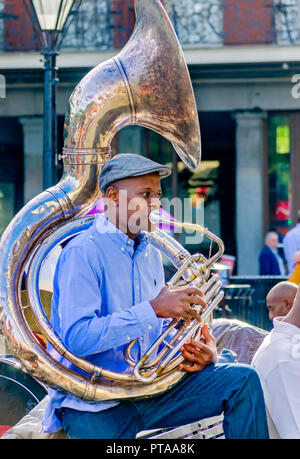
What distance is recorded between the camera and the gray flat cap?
2.71 meters

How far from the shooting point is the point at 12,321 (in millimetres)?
2732

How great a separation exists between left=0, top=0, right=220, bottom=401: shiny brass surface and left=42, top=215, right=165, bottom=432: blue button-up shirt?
0.14 metres

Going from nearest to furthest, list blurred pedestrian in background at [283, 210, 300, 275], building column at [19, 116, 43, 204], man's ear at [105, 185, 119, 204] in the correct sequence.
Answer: man's ear at [105, 185, 119, 204] < blurred pedestrian in background at [283, 210, 300, 275] < building column at [19, 116, 43, 204]

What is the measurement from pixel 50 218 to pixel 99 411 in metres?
0.68

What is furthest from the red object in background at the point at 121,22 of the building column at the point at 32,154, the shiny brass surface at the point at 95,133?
the shiny brass surface at the point at 95,133

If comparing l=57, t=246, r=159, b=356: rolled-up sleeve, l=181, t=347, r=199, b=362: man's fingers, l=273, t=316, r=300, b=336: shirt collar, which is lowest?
l=181, t=347, r=199, b=362: man's fingers

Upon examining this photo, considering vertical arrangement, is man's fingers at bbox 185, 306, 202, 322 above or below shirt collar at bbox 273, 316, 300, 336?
above

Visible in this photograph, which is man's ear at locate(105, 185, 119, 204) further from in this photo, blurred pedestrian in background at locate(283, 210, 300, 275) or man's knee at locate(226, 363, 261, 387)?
blurred pedestrian in background at locate(283, 210, 300, 275)

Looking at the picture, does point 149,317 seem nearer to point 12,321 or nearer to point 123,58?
point 12,321

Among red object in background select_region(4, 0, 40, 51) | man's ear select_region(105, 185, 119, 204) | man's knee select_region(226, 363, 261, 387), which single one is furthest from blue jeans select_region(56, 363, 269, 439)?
red object in background select_region(4, 0, 40, 51)

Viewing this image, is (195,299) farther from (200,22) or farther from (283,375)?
(200,22)

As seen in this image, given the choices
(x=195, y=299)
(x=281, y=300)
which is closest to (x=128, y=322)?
(x=195, y=299)

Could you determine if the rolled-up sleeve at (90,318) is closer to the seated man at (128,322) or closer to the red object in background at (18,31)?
the seated man at (128,322)

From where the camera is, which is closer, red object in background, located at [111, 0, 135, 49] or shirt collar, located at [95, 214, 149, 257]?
shirt collar, located at [95, 214, 149, 257]
